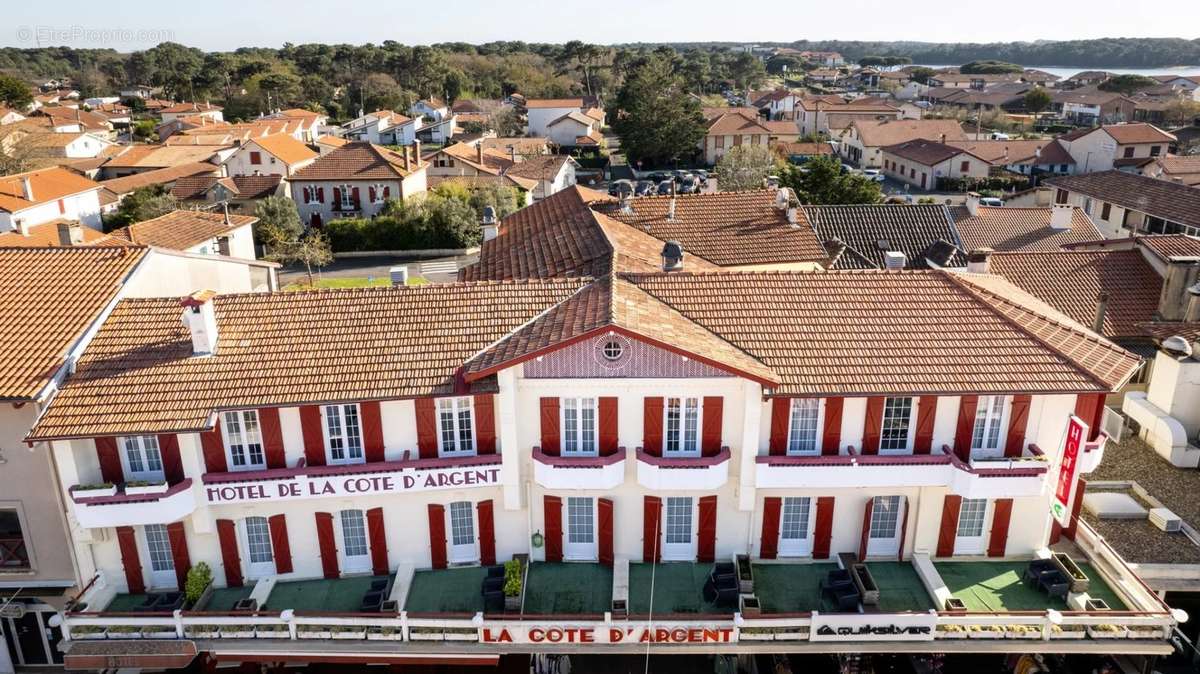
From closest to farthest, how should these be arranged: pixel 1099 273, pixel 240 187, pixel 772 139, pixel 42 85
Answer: pixel 1099 273, pixel 240 187, pixel 772 139, pixel 42 85

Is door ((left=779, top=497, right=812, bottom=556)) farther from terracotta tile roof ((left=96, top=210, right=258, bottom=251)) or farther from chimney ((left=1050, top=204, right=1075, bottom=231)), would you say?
chimney ((left=1050, top=204, right=1075, bottom=231))

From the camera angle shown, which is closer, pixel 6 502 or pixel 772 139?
pixel 6 502

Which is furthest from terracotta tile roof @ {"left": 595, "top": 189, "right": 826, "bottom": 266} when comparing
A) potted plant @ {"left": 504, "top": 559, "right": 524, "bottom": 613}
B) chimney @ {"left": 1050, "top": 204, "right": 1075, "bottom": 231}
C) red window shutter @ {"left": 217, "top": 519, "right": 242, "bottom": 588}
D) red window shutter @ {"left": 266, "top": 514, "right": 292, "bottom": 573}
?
chimney @ {"left": 1050, "top": 204, "right": 1075, "bottom": 231}

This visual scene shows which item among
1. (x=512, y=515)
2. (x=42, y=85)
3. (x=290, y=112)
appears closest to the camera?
(x=512, y=515)

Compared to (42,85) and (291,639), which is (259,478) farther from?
(42,85)

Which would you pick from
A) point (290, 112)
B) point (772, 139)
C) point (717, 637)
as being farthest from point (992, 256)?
point (290, 112)

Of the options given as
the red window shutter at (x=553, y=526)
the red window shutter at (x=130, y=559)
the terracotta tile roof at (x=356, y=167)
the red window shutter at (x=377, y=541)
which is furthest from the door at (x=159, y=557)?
the terracotta tile roof at (x=356, y=167)
